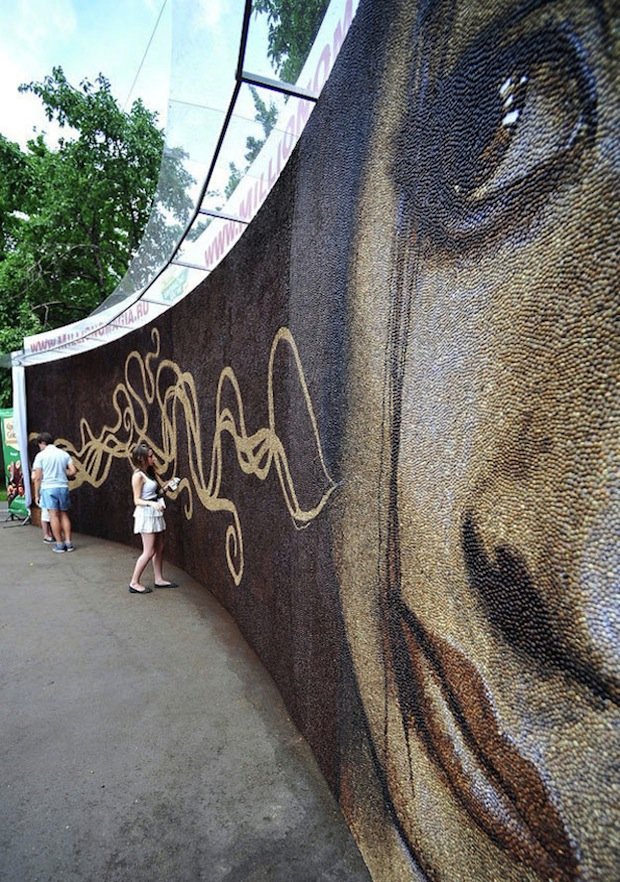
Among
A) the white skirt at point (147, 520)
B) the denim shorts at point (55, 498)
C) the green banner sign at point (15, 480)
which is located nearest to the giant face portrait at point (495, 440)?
the white skirt at point (147, 520)

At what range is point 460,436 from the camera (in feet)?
4.46

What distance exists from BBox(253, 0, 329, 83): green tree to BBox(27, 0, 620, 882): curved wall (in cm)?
31

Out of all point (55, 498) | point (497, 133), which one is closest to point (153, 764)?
point (497, 133)

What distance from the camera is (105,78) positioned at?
15.5 m

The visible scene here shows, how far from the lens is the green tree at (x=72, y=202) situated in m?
14.7

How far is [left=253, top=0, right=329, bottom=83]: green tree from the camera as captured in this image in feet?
7.45

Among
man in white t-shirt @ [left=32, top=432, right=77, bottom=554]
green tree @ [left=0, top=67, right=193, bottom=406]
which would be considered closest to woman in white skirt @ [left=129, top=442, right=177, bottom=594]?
man in white t-shirt @ [left=32, top=432, right=77, bottom=554]

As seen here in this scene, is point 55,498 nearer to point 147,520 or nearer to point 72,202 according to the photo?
point 147,520

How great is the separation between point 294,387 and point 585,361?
1.84 m

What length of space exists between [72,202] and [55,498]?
11719 millimetres

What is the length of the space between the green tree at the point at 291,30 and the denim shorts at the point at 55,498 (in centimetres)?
634

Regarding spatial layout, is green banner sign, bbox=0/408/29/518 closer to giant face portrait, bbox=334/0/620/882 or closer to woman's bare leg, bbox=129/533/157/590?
woman's bare leg, bbox=129/533/157/590

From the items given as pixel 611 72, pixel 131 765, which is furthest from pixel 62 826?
pixel 611 72

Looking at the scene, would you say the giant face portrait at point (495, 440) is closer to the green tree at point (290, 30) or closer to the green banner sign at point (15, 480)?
the green tree at point (290, 30)
